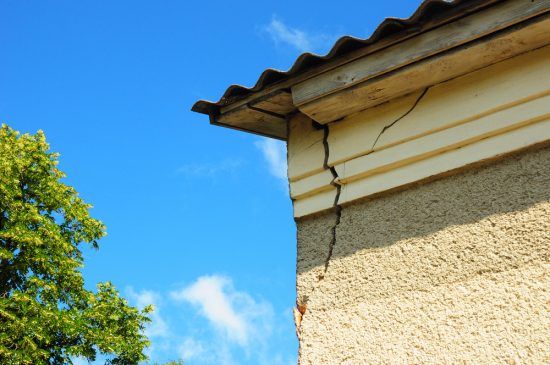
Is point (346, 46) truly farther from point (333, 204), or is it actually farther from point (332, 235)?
point (332, 235)

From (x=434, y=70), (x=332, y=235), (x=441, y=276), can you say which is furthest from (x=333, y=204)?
(x=434, y=70)

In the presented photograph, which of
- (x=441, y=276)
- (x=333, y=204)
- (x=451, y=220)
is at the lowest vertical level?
(x=441, y=276)

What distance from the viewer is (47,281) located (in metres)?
16.1

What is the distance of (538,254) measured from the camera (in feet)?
8.87

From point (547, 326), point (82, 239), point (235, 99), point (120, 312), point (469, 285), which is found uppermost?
point (82, 239)

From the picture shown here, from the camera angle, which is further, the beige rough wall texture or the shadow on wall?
the shadow on wall

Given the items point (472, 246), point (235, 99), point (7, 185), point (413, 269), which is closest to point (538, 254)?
point (472, 246)

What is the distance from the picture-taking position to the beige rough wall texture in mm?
2672

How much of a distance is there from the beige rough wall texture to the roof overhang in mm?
479

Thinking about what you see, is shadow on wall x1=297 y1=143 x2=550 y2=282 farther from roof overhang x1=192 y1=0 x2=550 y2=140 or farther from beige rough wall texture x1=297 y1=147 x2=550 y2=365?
roof overhang x1=192 y1=0 x2=550 y2=140

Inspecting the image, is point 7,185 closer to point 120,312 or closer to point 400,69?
point 120,312

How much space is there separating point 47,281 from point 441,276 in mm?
14609

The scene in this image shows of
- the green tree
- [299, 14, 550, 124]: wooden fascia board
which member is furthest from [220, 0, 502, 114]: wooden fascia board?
the green tree

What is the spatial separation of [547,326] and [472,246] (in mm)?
435
